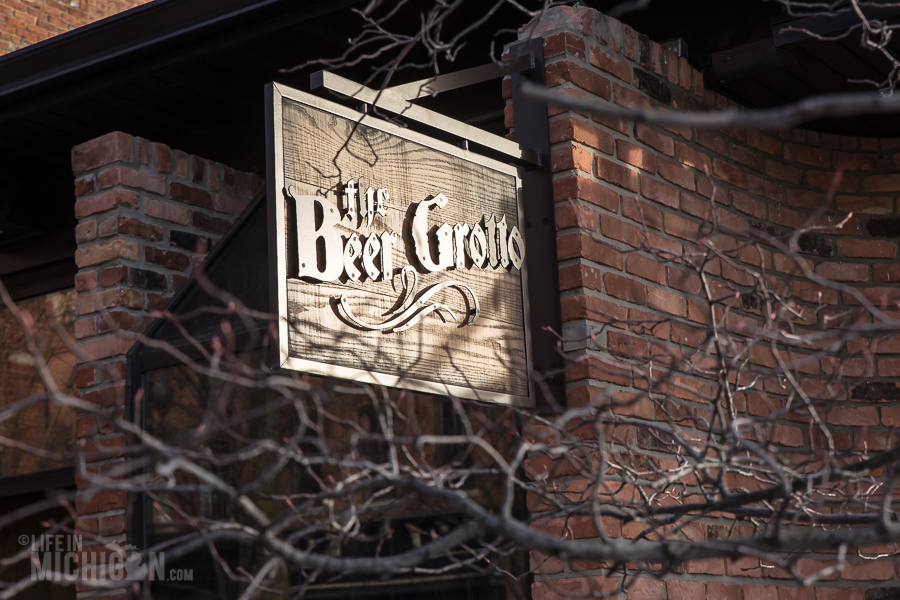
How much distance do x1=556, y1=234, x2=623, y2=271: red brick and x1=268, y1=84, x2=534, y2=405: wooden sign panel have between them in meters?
0.13

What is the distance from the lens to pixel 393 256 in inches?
99.0

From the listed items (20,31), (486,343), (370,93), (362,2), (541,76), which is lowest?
(486,343)

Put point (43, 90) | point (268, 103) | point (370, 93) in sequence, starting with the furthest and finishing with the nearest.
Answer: point (43, 90)
point (370, 93)
point (268, 103)

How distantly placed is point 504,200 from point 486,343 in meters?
0.44

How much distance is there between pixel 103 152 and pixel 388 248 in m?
1.89

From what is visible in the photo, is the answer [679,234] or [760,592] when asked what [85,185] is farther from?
[760,592]

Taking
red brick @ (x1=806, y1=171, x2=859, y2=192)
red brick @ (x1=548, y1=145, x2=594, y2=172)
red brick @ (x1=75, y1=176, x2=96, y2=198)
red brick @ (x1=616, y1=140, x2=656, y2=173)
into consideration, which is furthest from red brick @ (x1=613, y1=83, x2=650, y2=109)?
red brick @ (x1=75, y1=176, x2=96, y2=198)

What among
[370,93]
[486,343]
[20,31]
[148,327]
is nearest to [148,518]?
[148,327]

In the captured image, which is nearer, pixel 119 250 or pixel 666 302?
pixel 666 302

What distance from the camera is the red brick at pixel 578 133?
3.01 meters

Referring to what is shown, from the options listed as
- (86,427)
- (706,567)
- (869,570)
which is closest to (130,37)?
(86,427)

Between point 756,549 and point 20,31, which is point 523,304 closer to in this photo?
point 756,549

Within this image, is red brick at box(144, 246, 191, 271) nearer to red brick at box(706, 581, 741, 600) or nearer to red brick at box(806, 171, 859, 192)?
red brick at box(706, 581, 741, 600)

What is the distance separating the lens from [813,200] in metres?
3.89
